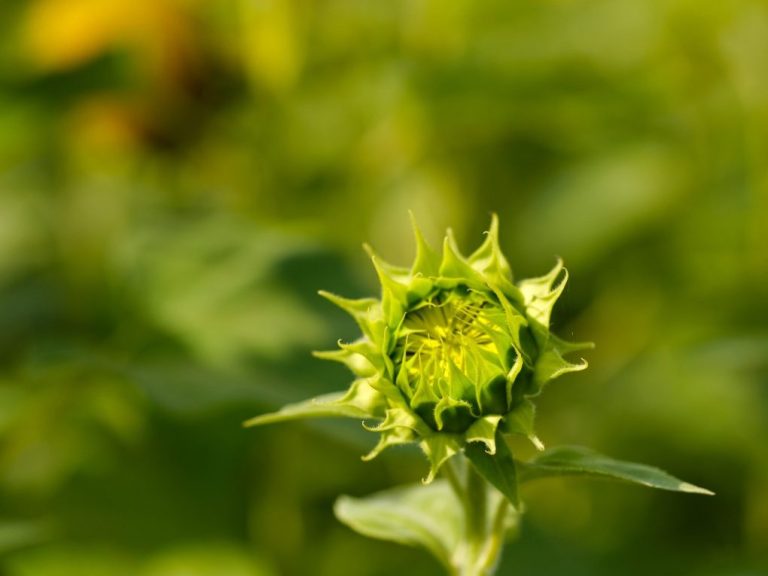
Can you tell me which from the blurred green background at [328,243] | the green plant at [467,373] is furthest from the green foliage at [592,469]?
the blurred green background at [328,243]

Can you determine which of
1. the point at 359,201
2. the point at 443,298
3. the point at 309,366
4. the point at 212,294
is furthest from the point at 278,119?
the point at 443,298

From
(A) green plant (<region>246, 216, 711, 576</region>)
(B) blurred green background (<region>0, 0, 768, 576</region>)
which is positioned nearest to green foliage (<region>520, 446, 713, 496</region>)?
(A) green plant (<region>246, 216, 711, 576</region>)

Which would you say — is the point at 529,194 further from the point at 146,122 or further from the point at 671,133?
the point at 146,122

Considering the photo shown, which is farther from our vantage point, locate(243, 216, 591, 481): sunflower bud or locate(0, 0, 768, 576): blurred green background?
locate(0, 0, 768, 576): blurred green background

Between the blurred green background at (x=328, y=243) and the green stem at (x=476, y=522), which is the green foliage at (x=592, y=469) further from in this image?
the blurred green background at (x=328, y=243)

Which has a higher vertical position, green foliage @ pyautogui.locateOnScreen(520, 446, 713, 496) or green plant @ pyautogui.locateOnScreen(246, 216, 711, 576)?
green plant @ pyautogui.locateOnScreen(246, 216, 711, 576)

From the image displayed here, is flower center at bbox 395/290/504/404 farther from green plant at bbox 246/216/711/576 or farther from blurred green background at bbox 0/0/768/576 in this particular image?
blurred green background at bbox 0/0/768/576
